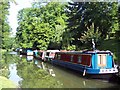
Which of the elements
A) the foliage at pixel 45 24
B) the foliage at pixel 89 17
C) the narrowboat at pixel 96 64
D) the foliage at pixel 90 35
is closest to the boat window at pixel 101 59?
the narrowboat at pixel 96 64

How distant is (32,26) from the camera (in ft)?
206

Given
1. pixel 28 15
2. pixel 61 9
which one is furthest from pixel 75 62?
pixel 28 15

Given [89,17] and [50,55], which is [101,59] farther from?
[50,55]

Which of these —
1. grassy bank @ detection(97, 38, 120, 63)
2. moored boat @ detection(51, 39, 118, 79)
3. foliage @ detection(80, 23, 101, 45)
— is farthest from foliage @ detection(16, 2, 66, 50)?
moored boat @ detection(51, 39, 118, 79)

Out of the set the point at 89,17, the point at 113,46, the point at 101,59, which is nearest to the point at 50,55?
the point at 89,17

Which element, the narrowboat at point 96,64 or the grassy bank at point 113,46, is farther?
the grassy bank at point 113,46

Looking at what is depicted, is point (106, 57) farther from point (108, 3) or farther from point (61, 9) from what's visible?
point (61, 9)

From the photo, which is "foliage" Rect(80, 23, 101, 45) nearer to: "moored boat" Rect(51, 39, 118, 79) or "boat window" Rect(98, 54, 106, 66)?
"moored boat" Rect(51, 39, 118, 79)

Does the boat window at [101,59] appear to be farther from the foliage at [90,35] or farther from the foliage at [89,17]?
the foliage at [90,35]

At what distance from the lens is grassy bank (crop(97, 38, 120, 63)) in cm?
2530

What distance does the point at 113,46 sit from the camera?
30.0m

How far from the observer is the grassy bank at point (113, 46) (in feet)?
83.0

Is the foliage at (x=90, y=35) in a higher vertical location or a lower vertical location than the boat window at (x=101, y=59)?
higher

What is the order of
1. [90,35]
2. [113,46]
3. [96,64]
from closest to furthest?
[96,64], [113,46], [90,35]
